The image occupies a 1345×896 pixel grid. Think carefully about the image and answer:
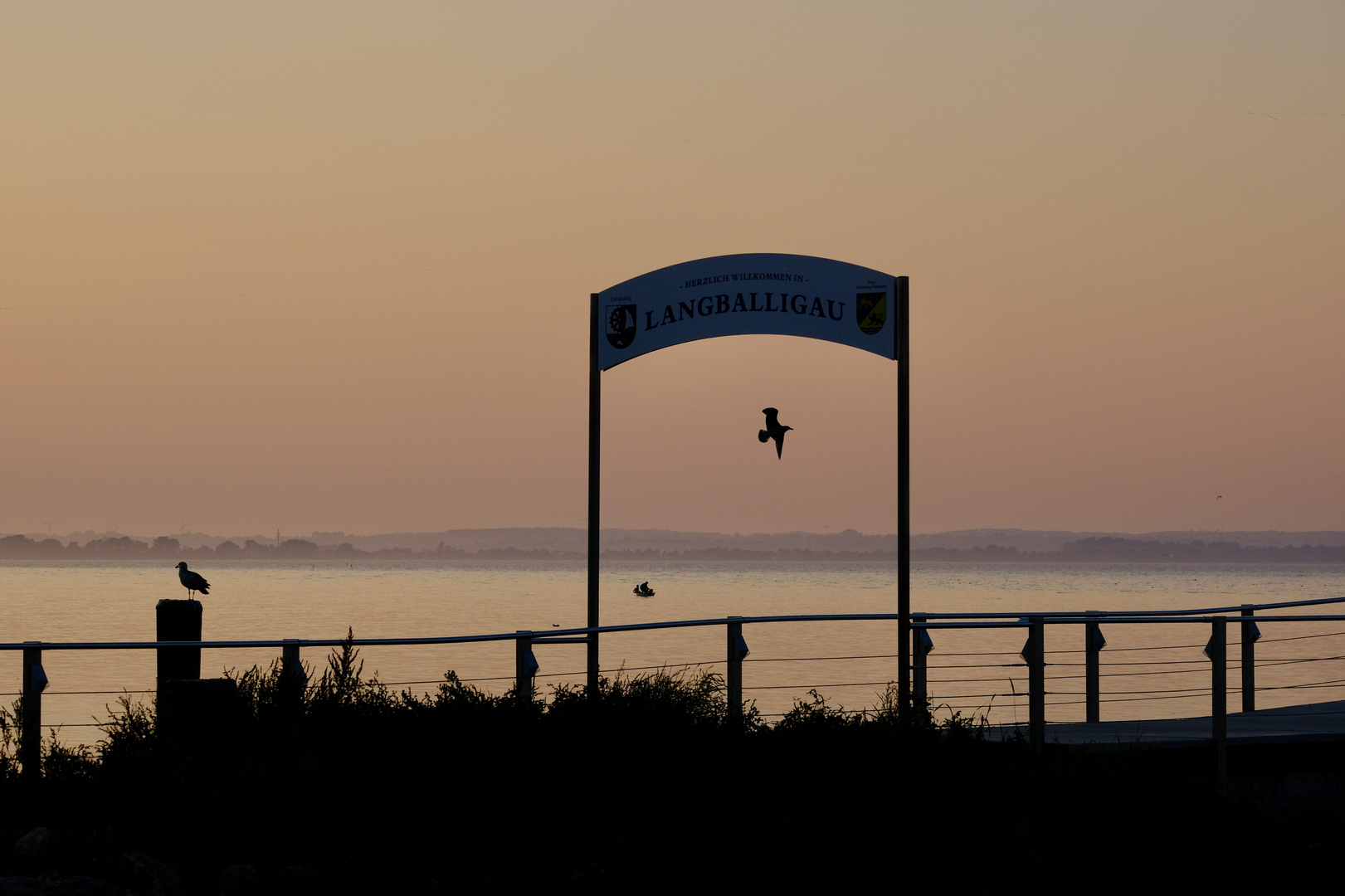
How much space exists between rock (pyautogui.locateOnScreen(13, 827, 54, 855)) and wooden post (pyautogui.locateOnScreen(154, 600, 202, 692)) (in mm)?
2103

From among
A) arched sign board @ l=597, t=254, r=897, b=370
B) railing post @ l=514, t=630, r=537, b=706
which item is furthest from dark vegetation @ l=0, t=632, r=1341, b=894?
arched sign board @ l=597, t=254, r=897, b=370

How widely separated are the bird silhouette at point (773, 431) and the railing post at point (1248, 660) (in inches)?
172

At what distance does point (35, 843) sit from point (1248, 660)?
10283 millimetres

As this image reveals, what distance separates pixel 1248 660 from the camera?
45.2 ft

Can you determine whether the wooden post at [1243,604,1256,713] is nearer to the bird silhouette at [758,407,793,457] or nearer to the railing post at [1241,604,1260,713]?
the railing post at [1241,604,1260,713]

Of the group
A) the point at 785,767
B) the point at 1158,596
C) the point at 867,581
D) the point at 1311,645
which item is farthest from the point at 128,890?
the point at 867,581

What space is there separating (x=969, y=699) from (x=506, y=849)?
2436cm

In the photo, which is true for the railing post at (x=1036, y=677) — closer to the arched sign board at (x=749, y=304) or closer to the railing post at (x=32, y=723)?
the arched sign board at (x=749, y=304)

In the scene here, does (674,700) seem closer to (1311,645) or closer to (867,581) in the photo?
(1311,645)

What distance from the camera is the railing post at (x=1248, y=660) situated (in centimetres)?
1352

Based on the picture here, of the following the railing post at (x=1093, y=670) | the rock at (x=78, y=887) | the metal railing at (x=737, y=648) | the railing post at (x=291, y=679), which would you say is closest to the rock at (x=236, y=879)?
the rock at (x=78, y=887)

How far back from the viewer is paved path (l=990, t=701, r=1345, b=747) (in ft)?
36.8

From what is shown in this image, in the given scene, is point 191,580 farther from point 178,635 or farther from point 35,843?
point 35,843

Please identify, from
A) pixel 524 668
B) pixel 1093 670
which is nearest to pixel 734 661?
pixel 524 668
